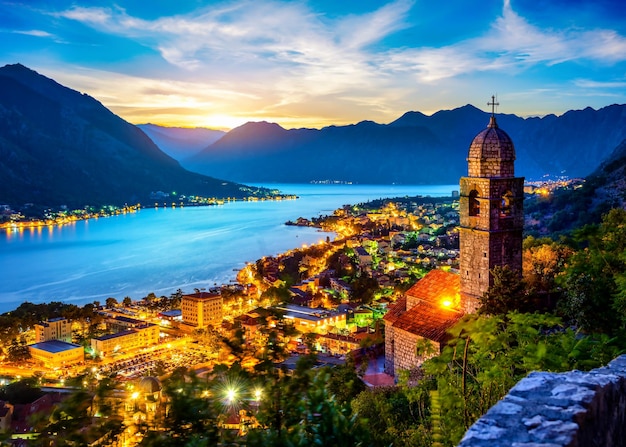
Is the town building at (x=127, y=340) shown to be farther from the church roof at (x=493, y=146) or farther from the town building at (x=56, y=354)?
the church roof at (x=493, y=146)

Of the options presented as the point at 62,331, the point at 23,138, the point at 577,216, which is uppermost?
the point at 23,138

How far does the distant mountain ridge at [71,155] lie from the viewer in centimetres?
8050

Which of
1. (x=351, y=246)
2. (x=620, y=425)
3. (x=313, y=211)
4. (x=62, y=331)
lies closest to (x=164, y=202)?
(x=313, y=211)

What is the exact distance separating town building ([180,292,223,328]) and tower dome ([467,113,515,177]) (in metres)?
16.1

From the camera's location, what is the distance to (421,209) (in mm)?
65750

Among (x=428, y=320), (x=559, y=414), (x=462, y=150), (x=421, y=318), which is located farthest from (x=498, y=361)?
(x=462, y=150)

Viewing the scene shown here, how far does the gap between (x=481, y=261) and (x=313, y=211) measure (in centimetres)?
7227

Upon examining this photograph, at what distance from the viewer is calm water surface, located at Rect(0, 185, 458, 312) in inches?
1197

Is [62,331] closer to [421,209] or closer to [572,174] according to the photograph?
[421,209]

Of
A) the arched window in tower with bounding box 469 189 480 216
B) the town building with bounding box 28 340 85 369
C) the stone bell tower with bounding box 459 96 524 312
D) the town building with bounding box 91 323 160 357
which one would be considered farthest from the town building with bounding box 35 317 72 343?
the arched window in tower with bounding box 469 189 480 216

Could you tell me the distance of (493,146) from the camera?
31.5 feet

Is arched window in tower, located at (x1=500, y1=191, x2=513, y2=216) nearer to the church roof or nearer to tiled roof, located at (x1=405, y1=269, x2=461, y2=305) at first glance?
the church roof

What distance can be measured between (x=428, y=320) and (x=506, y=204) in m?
2.48

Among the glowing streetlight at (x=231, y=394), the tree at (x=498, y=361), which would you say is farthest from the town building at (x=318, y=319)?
the glowing streetlight at (x=231, y=394)
